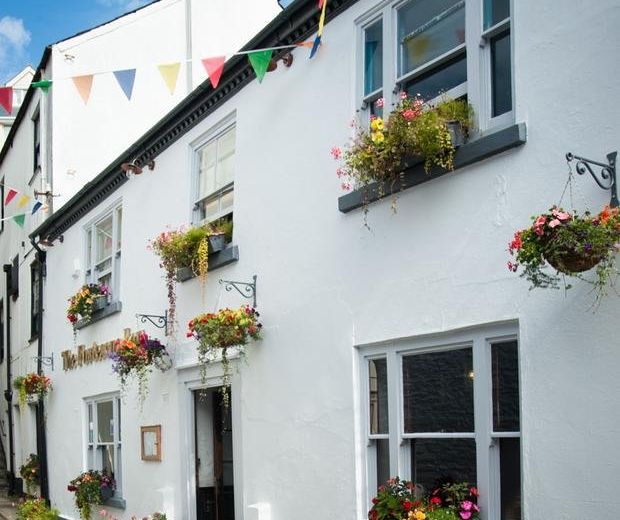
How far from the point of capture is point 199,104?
11.0 meters

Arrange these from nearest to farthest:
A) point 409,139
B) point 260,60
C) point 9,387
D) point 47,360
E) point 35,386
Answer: point 409,139 < point 260,60 < point 35,386 < point 47,360 < point 9,387

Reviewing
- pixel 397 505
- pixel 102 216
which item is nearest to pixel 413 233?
pixel 397 505

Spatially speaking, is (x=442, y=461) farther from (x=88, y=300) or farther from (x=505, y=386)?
(x=88, y=300)

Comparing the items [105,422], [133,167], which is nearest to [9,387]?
[105,422]

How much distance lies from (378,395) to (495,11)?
3231 mm

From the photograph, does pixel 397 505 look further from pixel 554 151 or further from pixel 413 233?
pixel 554 151

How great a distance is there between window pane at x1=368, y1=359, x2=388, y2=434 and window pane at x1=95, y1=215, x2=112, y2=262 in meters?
7.68

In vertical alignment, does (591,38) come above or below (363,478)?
above

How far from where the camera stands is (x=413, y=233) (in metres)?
7.08

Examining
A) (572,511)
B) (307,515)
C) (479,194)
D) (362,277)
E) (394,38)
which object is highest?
(394,38)

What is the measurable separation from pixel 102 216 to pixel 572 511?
34.8ft

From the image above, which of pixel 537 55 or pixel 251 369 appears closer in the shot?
pixel 537 55

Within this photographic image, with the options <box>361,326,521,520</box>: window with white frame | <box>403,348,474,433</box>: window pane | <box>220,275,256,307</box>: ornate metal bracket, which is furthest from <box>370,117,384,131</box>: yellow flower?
<box>220,275,256,307</box>: ornate metal bracket

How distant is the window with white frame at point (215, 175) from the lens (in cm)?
1048
